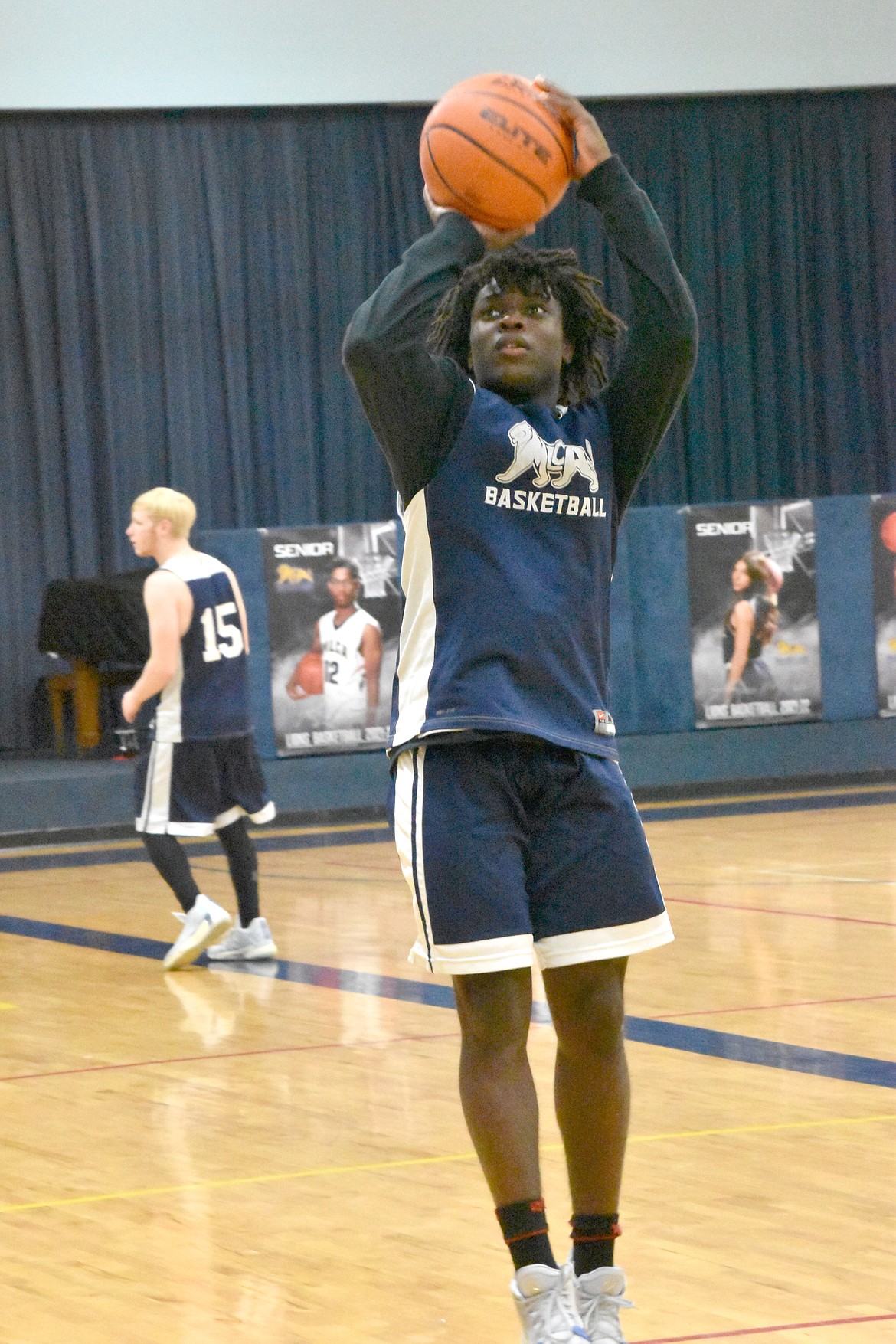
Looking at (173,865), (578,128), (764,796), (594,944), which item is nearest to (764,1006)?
(173,865)

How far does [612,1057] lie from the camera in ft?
8.09

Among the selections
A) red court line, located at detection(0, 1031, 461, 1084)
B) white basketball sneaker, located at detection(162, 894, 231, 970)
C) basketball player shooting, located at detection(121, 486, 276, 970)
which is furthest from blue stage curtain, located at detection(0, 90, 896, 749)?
red court line, located at detection(0, 1031, 461, 1084)

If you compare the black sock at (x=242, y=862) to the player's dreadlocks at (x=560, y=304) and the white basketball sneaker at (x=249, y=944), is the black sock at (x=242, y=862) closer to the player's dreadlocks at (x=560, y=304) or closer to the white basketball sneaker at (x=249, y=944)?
the white basketball sneaker at (x=249, y=944)

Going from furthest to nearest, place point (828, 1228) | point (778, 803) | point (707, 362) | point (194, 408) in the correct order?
point (707, 362) < point (194, 408) < point (778, 803) < point (828, 1228)

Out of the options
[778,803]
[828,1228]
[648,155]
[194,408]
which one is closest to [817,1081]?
[828,1228]

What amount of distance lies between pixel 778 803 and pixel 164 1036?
578 cm

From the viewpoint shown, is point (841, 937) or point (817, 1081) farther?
point (841, 937)

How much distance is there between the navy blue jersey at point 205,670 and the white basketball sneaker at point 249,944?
0.63 metres

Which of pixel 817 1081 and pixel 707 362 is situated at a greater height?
pixel 707 362

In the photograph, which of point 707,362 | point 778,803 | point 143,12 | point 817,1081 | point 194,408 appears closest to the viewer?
point 817,1081

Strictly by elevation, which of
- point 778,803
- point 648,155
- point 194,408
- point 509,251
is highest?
point 648,155

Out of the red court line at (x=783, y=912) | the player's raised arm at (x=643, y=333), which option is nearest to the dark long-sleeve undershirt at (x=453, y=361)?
the player's raised arm at (x=643, y=333)

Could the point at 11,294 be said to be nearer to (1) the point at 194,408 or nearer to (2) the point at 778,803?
(1) the point at 194,408

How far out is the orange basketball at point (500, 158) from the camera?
262 centimetres
